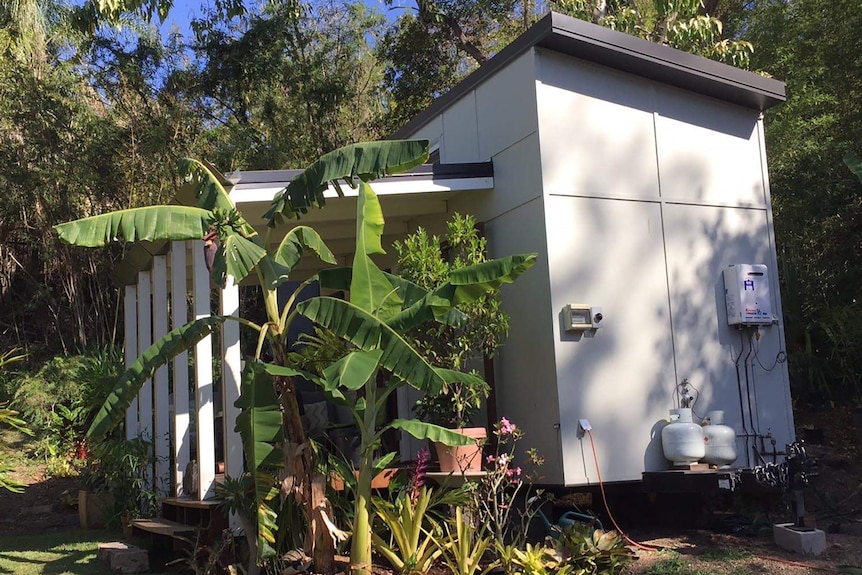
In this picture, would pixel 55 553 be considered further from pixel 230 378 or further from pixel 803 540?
pixel 803 540

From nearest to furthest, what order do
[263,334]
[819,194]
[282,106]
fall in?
1. [263,334]
2. [819,194]
3. [282,106]

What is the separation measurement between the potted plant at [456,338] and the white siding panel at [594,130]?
1.04 metres

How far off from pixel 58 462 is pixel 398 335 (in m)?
A: 8.42

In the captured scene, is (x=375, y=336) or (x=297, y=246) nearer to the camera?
(x=375, y=336)

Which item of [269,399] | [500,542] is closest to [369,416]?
[269,399]

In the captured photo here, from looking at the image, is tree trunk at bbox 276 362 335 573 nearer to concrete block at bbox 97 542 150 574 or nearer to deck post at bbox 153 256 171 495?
concrete block at bbox 97 542 150 574

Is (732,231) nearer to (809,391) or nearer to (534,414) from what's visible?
(534,414)

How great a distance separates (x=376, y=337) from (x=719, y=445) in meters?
3.40

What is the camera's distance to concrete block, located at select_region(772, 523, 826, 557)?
255 inches

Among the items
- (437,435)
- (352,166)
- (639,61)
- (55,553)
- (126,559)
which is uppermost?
(639,61)

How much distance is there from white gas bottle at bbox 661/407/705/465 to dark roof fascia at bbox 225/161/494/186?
298 cm

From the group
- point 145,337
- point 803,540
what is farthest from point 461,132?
point 803,540

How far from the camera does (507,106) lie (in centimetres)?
795

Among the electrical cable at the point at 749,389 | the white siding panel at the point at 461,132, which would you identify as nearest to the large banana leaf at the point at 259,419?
the white siding panel at the point at 461,132
